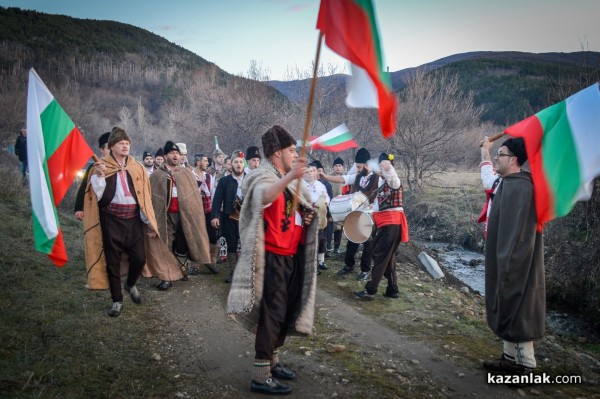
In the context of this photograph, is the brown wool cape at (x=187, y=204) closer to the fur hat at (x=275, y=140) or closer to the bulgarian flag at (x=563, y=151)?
the fur hat at (x=275, y=140)

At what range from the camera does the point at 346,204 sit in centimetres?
725

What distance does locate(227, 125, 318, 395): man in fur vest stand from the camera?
136 inches

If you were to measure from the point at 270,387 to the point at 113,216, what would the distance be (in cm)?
315

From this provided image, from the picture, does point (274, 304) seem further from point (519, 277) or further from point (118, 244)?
point (118, 244)

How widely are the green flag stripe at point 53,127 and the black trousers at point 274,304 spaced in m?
2.70

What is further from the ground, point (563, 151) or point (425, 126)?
point (425, 126)

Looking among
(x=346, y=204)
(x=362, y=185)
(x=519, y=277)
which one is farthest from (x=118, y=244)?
(x=519, y=277)

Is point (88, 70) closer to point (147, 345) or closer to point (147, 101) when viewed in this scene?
point (147, 101)

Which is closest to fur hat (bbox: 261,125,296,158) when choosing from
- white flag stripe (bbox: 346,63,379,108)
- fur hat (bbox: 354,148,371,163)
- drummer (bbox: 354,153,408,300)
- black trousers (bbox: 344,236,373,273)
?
white flag stripe (bbox: 346,63,379,108)

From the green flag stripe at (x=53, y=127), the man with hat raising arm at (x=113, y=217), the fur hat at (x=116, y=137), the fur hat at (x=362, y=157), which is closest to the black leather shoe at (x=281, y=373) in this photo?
the man with hat raising arm at (x=113, y=217)

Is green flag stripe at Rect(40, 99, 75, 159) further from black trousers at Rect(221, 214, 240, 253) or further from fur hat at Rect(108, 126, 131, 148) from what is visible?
black trousers at Rect(221, 214, 240, 253)

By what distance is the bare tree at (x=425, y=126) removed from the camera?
75.9ft

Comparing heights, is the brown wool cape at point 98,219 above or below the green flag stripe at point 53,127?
below

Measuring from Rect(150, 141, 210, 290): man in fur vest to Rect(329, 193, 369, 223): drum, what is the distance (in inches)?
94.8
